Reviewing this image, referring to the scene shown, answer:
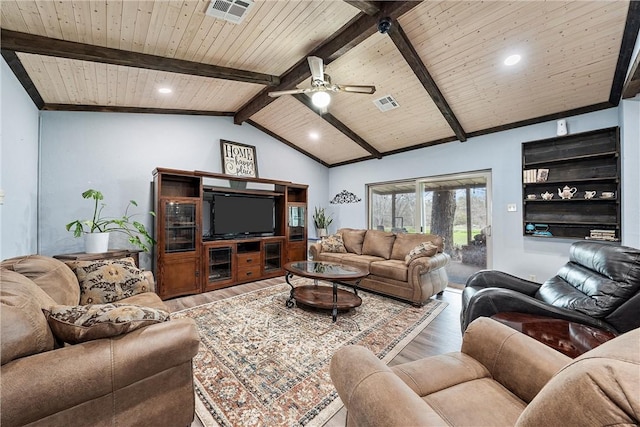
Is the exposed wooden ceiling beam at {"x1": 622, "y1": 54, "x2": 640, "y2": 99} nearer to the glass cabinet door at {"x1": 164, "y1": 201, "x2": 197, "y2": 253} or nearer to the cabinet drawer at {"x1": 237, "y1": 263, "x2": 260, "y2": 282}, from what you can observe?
the cabinet drawer at {"x1": 237, "y1": 263, "x2": 260, "y2": 282}

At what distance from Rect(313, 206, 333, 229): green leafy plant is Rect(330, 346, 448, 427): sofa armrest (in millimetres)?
5630

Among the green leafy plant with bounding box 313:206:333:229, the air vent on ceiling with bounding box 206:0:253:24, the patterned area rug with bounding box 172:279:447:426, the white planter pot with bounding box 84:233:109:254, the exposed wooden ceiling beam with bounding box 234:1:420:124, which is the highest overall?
the exposed wooden ceiling beam with bounding box 234:1:420:124

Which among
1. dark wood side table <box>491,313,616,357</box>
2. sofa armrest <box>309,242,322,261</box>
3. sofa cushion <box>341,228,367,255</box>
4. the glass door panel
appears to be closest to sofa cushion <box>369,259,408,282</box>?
sofa cushion <box>341,228,367,255</box>

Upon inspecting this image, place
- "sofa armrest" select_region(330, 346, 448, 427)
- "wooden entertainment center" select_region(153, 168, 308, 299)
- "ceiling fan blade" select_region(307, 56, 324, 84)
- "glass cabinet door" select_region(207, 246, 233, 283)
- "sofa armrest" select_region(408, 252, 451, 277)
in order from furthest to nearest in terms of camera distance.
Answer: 1. "glass cabinet door" select_region(207, 246, 233, 283)
2. "wooden entertainment center" select_region(153, 168, 308, 299)
3. "sofa armrest" select_region(408, 252, 451, 277)
4. "ceiling fan blade" select_region(307, 56, 324, 84)
5. "sofa armrest" select_region(330, 346, 448, 427)

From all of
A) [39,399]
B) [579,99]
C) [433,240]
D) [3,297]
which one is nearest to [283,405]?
[39,399]

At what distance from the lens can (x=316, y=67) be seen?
2842 mm

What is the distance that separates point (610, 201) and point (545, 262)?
3.67 feet

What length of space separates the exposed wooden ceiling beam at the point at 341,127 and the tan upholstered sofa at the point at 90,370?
13.0ft

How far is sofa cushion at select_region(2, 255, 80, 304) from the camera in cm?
173

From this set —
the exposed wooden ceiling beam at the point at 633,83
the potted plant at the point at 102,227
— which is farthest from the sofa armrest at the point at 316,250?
the exposed wooden ceiling beam at the point at 633,83

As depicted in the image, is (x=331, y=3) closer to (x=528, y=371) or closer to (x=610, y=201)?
(x=528, y=371)

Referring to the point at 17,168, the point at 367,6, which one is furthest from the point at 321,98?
the point at 17,168

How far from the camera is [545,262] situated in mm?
3895

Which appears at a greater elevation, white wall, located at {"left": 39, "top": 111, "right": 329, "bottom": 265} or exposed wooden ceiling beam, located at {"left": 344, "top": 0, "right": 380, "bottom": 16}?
exposed wooden ceiling beam, located at {"left": 344, "top": 0, "right": 380, "bottom": 16}
